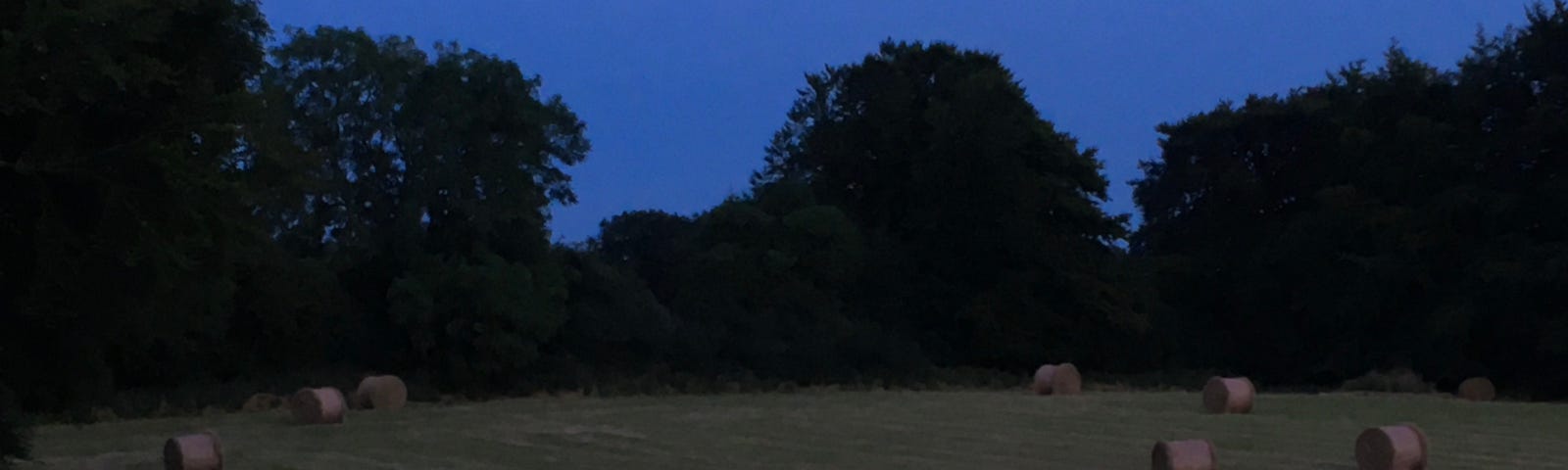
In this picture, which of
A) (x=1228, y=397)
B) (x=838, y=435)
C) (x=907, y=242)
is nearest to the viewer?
(x=838, y=435)

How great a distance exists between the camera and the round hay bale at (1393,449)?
9594 mm

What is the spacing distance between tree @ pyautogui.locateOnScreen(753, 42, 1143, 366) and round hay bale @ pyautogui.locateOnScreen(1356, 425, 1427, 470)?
18.7 m

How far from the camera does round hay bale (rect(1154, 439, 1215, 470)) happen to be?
921cm

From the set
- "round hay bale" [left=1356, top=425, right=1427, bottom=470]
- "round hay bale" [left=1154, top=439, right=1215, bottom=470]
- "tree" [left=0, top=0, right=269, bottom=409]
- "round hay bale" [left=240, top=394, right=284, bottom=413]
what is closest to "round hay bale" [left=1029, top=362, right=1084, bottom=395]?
"round hay bale" [left=240, top=394, right=284, bottom=413]

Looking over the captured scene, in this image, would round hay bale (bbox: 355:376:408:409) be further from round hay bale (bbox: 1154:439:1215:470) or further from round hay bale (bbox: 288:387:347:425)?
round hay bale (bbox: 1154:439:1215:470)

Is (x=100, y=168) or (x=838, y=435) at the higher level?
(x=100, y=168)

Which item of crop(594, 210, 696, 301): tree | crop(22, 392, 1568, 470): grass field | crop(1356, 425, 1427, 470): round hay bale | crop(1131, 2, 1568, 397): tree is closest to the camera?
crop(1356, 425, 1427, 470): round hay bale

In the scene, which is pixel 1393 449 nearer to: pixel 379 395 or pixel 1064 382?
pixel 1064 382

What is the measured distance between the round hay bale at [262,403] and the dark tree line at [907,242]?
47.4 inches

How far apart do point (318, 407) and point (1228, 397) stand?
9.13m

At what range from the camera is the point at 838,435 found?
13227mm

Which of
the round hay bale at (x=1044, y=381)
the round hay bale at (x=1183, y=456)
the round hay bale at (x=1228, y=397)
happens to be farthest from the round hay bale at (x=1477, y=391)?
the round hay bale at (x=1183, y=456)

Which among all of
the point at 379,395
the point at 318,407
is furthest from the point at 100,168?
the point at 379,395

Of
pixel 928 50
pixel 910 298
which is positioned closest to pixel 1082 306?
pixel 910 298
